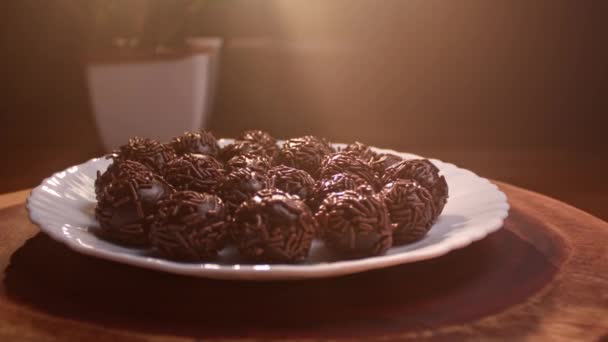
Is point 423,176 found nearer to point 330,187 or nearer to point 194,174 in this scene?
point 330,187

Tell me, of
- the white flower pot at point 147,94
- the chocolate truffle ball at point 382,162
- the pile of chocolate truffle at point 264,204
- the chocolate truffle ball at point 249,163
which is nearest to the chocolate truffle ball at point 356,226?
the pile of chocolate truffle at point 264,204

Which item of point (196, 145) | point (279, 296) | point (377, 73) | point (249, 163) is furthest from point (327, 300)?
point (377, 73)

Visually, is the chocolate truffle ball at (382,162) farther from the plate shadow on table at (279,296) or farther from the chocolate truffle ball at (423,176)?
the plate shadow on table at (279,296)

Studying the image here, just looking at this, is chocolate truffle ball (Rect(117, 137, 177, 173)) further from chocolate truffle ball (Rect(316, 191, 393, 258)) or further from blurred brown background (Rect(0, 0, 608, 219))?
blurred brown background (Rect(0, 0, 608, 219))

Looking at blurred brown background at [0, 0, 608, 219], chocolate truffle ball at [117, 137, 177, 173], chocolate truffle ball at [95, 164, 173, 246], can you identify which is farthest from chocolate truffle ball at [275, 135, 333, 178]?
blurred brown background at [0, 0, 608, 219]

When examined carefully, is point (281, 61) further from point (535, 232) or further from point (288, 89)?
point (535, 232)

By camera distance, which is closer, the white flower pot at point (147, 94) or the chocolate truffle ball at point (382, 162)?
the chocolate truffle ball at point (382, 162)
